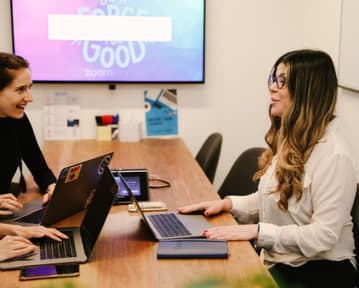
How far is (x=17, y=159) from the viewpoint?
267 cm

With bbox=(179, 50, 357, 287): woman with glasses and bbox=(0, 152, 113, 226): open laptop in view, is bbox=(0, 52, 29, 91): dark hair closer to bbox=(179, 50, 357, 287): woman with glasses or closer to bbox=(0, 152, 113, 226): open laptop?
bbox=(0, 152, 113, 226): open laptop

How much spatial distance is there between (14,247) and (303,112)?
1.08 m

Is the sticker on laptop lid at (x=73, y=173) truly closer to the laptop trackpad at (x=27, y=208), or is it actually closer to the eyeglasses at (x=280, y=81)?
the laptop trackpad at (x=27, y=208)

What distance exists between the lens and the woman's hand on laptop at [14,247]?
172 centimetres

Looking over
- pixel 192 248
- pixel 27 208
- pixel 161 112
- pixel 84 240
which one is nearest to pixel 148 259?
pixel 192 248

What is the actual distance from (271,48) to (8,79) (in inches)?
77.0

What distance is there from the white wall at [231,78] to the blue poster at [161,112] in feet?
0.16

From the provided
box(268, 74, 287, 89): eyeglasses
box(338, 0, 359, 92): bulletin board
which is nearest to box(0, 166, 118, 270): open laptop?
box(268, 74, 287, 89): eyeglasses

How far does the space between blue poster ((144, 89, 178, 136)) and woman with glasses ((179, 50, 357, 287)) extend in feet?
5.83

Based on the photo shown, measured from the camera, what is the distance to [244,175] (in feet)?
9.39

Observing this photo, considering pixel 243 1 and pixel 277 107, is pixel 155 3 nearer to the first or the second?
pixel 243 1

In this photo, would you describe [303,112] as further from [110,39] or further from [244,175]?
[110,39]

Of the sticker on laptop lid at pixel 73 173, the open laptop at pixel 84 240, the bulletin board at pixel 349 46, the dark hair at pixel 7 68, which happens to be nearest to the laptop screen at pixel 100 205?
the open laptop at pixel 84 240

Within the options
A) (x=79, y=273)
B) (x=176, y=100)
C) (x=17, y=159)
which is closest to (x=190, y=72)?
(x=176, y=100)
